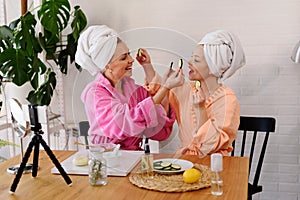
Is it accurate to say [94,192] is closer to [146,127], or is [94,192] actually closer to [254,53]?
[146,127]

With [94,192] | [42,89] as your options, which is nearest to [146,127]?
[94,192]

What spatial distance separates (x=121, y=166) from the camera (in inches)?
63.3

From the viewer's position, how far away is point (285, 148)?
2.70 metres

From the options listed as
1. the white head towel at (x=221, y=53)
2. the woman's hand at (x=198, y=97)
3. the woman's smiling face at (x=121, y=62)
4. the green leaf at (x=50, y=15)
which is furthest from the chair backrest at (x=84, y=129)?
the green leaf at (x=50, y=15)

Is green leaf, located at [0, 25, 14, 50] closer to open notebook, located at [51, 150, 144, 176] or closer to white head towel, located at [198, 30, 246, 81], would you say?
open notebook, located at [51, 150, 144, 176]

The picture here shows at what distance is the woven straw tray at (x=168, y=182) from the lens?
1.38 meters

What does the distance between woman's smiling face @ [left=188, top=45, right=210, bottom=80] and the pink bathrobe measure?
17 cm

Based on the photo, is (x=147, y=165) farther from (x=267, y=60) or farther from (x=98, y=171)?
(x=267, y=60)

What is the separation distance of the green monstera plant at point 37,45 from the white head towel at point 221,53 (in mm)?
1233

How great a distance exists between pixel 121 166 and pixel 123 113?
0.25 m

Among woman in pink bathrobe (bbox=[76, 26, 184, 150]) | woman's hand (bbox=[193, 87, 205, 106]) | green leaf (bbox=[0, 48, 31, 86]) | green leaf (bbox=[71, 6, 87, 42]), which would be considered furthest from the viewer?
green leaf (bbox=[71, 6, 87, 42])

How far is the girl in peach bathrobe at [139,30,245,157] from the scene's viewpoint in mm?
1493

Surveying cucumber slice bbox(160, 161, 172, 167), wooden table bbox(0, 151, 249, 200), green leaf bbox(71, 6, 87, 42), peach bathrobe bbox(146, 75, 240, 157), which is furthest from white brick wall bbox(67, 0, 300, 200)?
cucumber slice bbox(160, 161, 172, 167)

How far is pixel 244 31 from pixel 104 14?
40.0 inches
